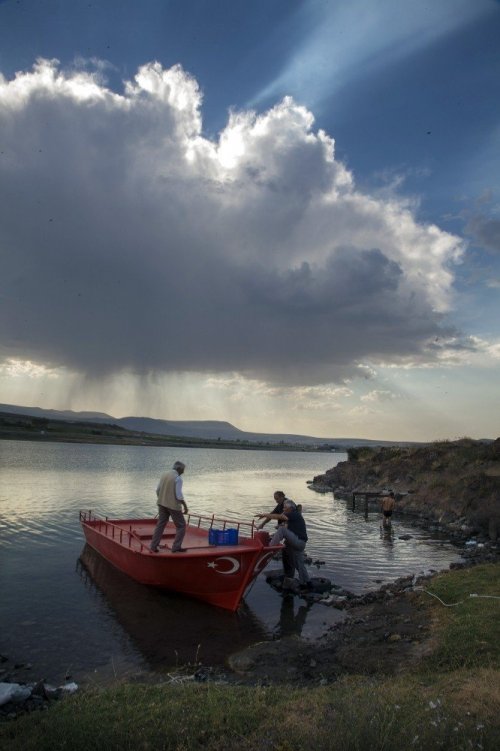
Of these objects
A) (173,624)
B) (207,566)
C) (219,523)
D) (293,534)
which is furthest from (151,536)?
(219,523)

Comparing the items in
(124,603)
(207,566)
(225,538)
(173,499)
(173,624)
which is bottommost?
(124,603)

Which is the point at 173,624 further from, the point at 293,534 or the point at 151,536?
the point at 151,536

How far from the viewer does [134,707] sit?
7.39 meters

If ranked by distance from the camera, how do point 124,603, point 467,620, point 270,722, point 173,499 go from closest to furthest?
point 270,722 → point 467,620 → point 173,499 → point 124,603

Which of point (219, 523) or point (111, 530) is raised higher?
point (111, 530)

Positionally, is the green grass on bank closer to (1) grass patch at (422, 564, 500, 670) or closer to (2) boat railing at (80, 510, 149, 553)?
(1) grass patch at (422, 564, 500, 670)

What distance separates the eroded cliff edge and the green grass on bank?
2152cm

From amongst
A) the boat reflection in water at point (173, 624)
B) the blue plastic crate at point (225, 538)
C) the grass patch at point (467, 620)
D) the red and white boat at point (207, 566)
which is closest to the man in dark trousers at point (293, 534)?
the red and white boat at point (207, 566)

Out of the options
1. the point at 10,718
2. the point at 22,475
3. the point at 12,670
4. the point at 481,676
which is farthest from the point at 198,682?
the point at 22,475

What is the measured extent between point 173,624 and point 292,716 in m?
8.02

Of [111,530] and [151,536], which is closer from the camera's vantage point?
[151,536]

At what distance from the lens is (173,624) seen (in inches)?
546

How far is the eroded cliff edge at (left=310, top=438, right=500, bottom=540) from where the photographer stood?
3128 cm

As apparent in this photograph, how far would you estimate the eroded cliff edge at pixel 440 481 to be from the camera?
103 ft
